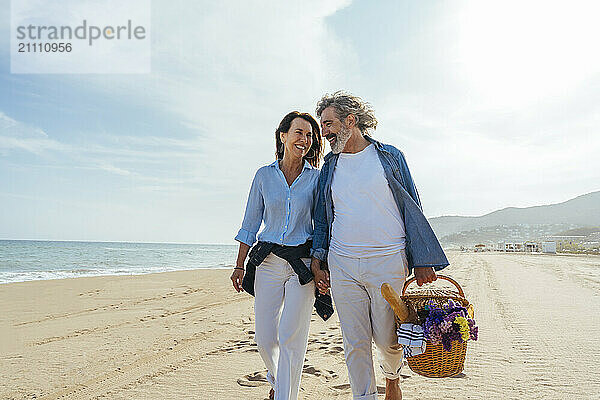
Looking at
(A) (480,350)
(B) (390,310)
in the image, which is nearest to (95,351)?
(B) (390,310)

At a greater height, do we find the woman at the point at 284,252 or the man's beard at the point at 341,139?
the man's beard at the point at 341,139

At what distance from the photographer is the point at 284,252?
318 centimetres

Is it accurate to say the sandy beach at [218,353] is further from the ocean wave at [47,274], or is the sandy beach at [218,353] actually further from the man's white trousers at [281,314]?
the ocean wave at [47,274]

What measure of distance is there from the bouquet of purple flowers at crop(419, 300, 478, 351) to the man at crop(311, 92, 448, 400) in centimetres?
27

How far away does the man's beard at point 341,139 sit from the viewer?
125 inches

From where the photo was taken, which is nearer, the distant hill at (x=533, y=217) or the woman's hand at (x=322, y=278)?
the woman's hand at (x=322, y=278)

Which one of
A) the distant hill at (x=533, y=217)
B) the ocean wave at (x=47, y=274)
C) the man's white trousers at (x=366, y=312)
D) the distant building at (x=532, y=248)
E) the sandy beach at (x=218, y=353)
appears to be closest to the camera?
the man's white trousers at (x=366, y=312)

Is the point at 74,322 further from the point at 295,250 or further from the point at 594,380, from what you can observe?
the point at 594,380

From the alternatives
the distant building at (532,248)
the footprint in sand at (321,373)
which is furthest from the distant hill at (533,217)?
the footprint in sand at (321,373)

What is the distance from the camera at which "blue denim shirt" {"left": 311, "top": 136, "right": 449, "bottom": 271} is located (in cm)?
297

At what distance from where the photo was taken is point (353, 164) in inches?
125

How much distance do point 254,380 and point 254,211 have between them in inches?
63.2

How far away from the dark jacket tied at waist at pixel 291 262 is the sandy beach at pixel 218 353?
82 cm


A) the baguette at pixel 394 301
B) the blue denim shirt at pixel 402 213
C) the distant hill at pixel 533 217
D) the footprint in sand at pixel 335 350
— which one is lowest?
the footprint in sand at pixel 335 350
